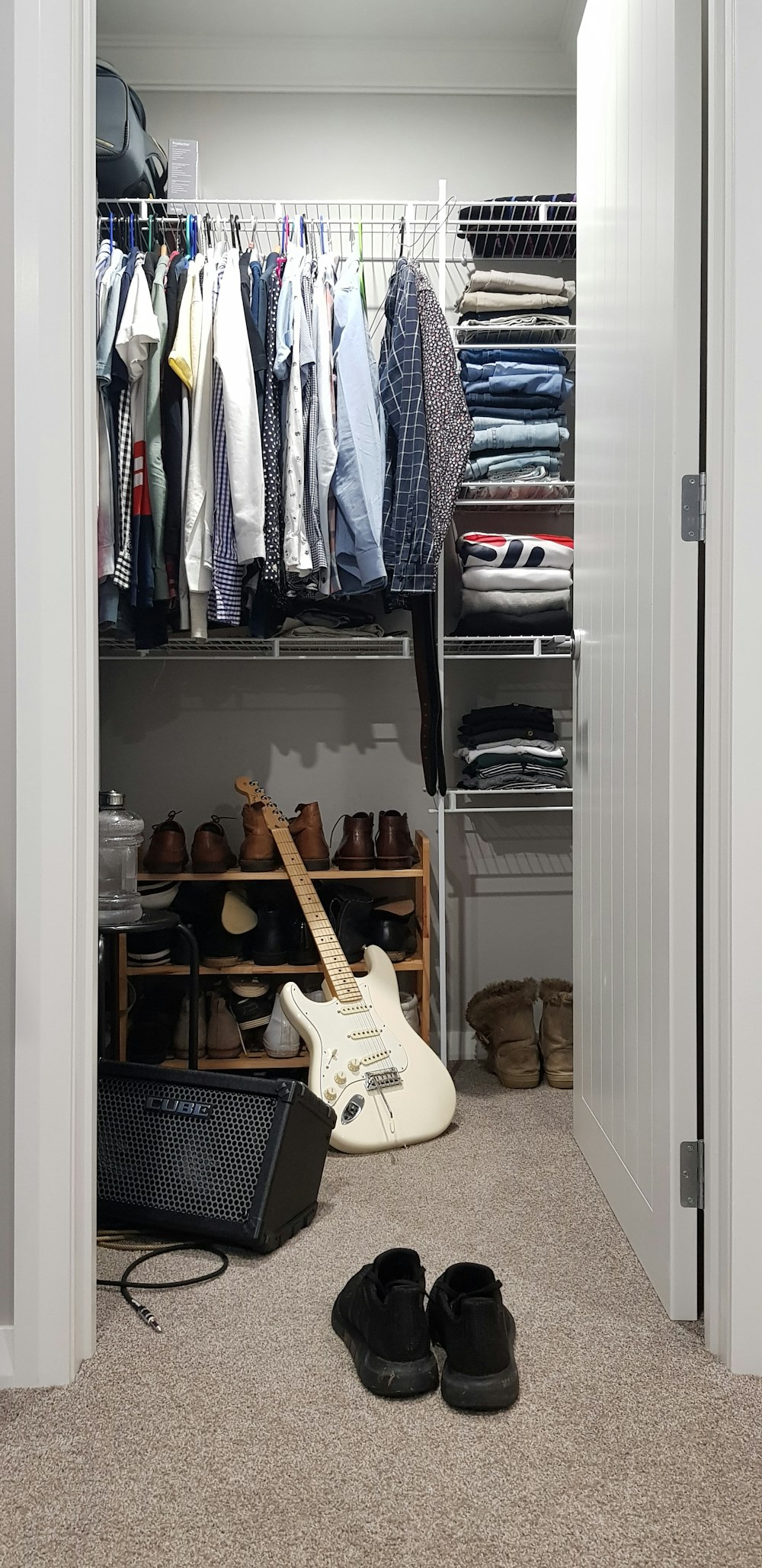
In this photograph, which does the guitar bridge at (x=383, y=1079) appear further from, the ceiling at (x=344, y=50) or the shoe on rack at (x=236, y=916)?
the ceiling at (x=344, y=50)

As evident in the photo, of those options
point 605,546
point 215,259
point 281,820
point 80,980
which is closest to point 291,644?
point 281,820

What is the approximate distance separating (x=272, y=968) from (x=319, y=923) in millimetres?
188

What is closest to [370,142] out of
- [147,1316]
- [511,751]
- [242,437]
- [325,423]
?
[325,423]

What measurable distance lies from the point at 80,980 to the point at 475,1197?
0.96 metres

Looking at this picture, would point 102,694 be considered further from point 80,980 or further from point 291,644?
point 80,980

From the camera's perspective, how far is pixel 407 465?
2.42m

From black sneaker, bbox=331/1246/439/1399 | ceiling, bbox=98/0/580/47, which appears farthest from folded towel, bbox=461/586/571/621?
black sneaker, bbox=331/1246/439/1399

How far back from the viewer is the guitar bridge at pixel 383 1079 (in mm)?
2285

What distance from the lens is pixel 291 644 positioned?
9.33ft

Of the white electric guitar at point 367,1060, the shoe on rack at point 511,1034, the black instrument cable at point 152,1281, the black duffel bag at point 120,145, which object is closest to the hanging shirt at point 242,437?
the black duffel bag at point 120,145

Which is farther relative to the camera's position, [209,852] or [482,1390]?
[209,852]

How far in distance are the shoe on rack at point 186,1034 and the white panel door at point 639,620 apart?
3.08ft

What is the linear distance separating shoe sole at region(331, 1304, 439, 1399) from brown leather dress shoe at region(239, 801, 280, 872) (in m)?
1.41

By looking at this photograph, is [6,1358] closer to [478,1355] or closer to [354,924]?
[478,1355]
